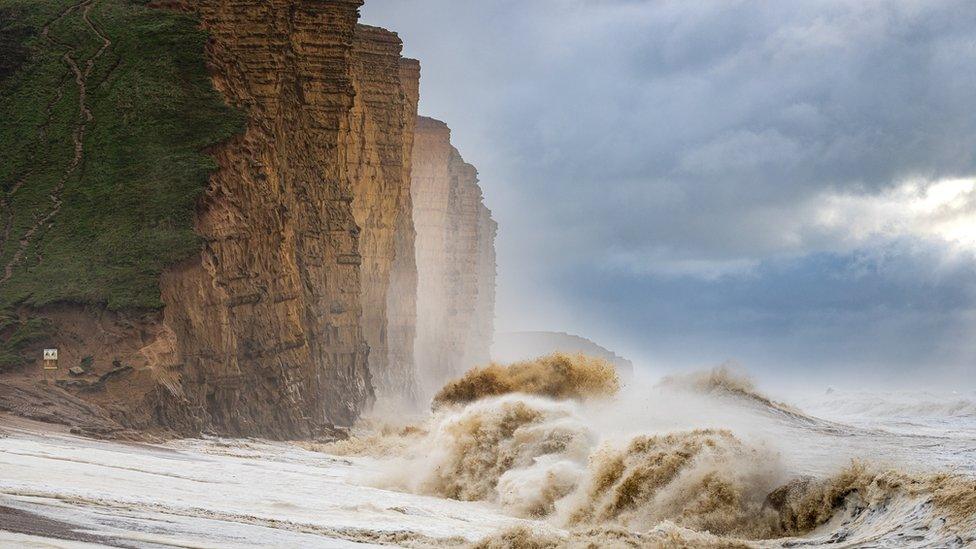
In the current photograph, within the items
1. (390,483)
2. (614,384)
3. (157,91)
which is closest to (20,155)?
(157,91)

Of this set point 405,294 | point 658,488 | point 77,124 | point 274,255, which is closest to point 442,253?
point 405,294

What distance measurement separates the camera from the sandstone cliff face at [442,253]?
388 ft

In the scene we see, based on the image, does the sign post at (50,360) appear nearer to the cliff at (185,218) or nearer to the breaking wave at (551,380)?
the cliff at (185,218)

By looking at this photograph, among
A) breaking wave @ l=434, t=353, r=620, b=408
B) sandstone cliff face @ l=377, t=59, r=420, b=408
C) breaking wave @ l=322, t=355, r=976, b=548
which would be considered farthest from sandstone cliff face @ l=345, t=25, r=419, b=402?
breaking wave @ l=322, t=355, r=976, b=548

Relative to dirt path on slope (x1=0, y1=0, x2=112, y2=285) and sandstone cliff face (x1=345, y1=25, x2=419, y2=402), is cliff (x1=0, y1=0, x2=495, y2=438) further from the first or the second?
sandstone cliff face (x1=345, y1=25, x2=419, y2=402)

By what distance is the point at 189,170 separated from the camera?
47688 mm

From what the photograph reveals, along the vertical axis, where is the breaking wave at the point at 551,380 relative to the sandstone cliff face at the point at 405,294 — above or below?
below

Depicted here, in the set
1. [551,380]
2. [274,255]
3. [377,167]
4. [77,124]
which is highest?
[377,167]

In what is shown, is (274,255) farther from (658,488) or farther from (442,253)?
(442,253)

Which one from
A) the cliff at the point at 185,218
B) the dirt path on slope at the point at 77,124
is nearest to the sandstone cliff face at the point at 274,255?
the cliff at the point at 185,218

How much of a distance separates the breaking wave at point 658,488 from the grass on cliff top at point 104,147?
14954mm

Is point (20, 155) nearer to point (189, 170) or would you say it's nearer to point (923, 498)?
point (189, 170)

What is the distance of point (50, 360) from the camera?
133ft

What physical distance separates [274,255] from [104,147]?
23.9 feet
